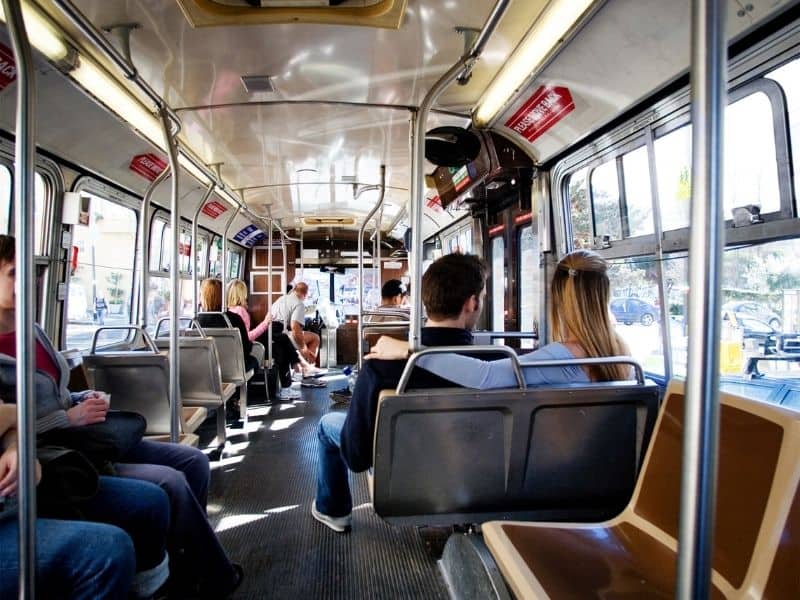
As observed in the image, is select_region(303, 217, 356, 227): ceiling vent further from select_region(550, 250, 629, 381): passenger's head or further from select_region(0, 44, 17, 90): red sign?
select_region(550, 250, 629, 381): passenger's head

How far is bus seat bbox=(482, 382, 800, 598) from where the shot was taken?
3.87ft

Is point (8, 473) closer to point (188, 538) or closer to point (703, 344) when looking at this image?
point (188, 538)

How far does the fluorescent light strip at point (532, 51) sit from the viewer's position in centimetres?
229

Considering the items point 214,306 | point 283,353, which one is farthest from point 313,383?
point 214,306

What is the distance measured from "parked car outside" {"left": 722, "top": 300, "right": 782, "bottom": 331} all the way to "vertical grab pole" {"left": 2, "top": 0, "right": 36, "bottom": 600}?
2550 mm

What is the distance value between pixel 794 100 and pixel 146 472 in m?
2.93

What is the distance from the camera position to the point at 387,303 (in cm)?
624

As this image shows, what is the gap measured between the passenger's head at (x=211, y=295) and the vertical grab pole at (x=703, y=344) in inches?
199

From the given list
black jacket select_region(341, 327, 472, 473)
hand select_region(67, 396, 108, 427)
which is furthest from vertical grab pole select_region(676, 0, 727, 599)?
hand select_region(67, 396, 108, 427)

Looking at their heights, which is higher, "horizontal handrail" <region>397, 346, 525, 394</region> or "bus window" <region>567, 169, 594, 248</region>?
"bus window" <region>567, 169, 594, 248</region>

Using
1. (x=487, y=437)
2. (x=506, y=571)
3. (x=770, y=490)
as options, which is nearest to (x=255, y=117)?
(x=487, y=437)

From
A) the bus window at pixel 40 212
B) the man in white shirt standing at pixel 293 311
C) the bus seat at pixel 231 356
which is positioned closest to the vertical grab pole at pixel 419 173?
the bus window at pixel 40 212

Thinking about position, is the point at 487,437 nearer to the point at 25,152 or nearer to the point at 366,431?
the point at 366,431

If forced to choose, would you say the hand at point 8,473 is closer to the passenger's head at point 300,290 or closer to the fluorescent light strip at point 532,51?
the fluorescent light strip at point 532,51
